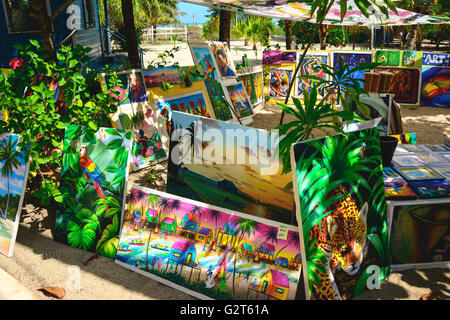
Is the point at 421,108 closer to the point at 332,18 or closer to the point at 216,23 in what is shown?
the point at 332,18

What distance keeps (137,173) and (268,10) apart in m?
3.34

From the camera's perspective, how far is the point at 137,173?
5371 millimetres

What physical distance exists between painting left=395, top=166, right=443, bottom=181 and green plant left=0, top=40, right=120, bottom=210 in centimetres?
309

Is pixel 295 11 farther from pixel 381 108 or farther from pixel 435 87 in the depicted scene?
pixel 435 87

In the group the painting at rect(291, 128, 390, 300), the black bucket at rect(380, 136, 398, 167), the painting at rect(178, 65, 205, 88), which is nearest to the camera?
the painting at rect(291, 128, 390, 300)

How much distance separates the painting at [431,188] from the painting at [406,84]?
733 centimetres

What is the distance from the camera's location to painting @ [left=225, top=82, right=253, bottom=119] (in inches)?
295

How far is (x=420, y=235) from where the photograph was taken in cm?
327

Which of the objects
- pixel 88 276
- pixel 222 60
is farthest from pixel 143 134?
pixel 222 60

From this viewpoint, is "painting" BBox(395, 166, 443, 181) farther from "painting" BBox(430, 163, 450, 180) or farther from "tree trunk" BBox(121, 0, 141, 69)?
"tree trunk" BBox(121, 0, 141, 69)

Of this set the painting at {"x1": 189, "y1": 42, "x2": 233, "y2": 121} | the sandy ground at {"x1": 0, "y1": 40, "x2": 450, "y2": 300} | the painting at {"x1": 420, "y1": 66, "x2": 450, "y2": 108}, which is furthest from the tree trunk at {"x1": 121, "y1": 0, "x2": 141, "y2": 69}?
the painting at {"x1": 420, "y1": 66, "x2": 450, "y2": 108}

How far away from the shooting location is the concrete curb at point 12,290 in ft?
9.61

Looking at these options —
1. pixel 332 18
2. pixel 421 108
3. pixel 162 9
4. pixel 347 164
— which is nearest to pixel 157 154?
pixel 347 164

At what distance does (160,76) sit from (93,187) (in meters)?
2.73
